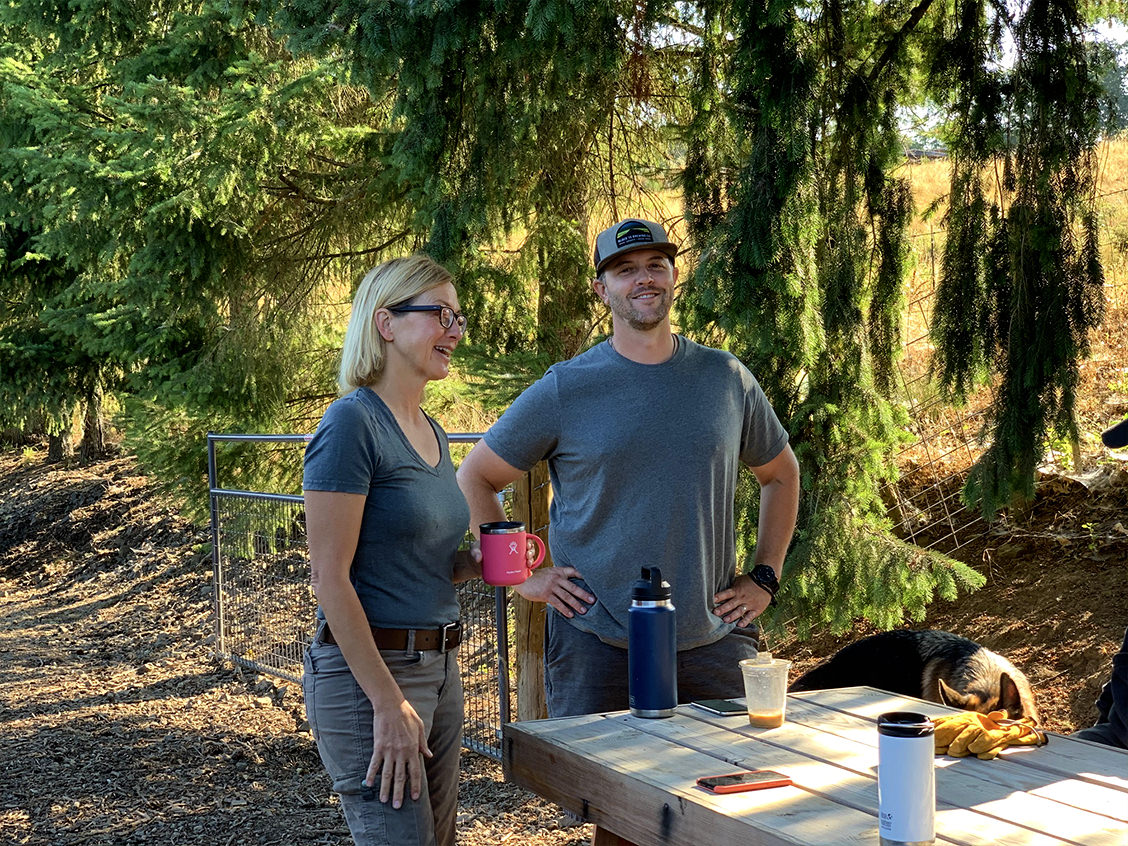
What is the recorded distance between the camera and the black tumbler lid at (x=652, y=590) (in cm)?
283

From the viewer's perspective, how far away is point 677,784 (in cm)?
246

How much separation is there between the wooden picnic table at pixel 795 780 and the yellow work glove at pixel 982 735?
2 cm

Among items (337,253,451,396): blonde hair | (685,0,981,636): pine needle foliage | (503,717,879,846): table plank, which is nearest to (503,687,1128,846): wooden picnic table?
(503,717,879,846): table plank

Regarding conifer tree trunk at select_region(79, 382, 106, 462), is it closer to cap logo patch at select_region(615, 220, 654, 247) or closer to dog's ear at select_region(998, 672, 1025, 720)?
dog's ear at select_region(998, 672, 1025, 720)

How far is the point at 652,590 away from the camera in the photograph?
283 centimetres

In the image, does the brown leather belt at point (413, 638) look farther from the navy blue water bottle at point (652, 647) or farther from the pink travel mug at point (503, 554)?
the navy blue water bottle at point (652, 647)

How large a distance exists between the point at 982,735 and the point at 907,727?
68cm

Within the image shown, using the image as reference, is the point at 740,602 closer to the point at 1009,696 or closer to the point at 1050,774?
the point at 1050,774

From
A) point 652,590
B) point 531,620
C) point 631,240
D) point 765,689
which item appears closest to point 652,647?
point 652,590

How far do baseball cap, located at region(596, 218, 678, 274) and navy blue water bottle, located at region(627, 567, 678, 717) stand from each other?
1039 mm

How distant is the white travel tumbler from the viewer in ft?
6.66

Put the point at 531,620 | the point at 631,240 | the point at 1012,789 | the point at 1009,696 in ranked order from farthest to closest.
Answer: the point at 531,620 → the point at 1009,696 → the point at 631,240 → the point at 1012,789

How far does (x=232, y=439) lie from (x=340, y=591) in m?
5.94

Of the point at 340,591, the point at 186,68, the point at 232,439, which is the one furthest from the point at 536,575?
the point at 186,68
